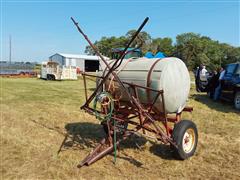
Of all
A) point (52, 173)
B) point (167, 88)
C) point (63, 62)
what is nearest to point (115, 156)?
point (52, 173)

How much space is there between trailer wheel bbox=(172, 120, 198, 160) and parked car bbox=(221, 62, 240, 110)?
5.89 meters

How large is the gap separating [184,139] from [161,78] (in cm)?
131

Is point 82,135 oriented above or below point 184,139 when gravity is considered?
below

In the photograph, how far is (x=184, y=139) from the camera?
17.5 ft

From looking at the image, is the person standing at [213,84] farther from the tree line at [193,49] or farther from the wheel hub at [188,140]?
the tree line at [193,49]

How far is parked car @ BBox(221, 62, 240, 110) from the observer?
35.2 ft

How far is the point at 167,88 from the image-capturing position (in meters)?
5.01

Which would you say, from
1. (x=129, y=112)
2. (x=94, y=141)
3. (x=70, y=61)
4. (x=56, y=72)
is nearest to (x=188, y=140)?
(x=129, y=112)

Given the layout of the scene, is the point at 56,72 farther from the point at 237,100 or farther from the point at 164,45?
the point at 164,45

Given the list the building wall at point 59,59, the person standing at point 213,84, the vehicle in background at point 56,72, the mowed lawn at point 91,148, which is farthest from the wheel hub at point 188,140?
the building wall at point 59,59

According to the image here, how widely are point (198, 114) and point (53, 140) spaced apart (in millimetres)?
5219

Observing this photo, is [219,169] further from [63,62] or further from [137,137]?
[63,62]

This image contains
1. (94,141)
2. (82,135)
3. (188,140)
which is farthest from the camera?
(82,135)

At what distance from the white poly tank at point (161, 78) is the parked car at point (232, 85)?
6.07 meters
